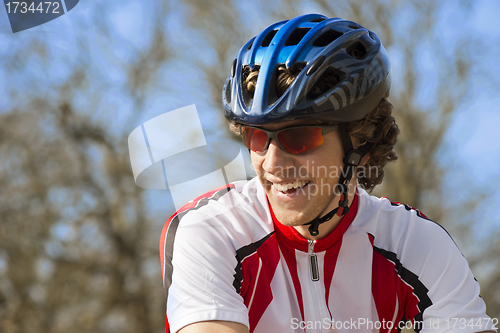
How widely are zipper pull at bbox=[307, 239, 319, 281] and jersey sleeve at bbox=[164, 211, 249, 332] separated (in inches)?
13.0

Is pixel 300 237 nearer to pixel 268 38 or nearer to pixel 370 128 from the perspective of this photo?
pixel 370 128

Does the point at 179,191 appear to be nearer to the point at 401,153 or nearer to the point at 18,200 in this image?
the point at 18,200

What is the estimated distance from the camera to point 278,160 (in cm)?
154

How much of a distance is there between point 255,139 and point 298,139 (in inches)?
7.0

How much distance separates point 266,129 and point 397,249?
0.75 meters

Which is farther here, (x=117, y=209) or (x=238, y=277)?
(x=117, y=209)

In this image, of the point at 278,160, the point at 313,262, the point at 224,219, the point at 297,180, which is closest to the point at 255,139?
the point at 278,160

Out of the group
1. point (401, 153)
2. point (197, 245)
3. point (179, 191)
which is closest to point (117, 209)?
point (179, 191)

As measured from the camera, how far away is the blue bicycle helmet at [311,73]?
150 cm

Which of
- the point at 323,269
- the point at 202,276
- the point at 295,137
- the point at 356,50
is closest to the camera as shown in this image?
the point at 202,276

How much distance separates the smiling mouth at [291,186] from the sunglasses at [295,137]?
120mm

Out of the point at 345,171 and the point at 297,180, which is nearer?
the point at 297,180

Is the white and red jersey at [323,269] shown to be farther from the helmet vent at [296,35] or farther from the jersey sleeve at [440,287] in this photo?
the helmet vent at [296,35]

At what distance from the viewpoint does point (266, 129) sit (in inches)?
60.5
